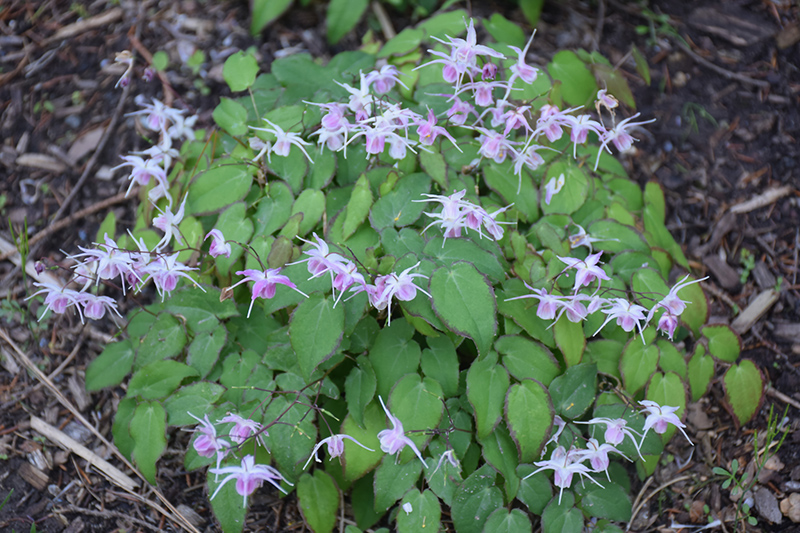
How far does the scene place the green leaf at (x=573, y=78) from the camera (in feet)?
8.11

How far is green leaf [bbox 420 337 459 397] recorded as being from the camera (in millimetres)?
1919

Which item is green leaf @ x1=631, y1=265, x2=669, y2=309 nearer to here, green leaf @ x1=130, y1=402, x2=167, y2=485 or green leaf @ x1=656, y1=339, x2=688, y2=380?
green leaf @ x1=656, y1=339, x2=688, y2=380

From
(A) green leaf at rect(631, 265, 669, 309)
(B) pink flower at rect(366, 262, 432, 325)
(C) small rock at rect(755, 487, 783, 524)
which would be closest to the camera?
(B) pink flower at rect(366, 262, 432, 325)

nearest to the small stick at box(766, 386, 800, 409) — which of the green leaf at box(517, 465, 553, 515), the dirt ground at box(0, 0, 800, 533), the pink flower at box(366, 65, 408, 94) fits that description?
the dirt ground at box(0, 0, 800, 533)

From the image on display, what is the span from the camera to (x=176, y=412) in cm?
194

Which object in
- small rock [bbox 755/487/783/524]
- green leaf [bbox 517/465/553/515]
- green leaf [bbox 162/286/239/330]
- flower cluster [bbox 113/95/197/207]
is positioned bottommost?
small rock [bbox 755/487/783/524]

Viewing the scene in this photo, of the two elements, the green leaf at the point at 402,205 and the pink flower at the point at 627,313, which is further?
the green leaf at the point at 402,205

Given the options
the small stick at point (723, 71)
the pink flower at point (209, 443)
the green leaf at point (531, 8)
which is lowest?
the small stick at point (723, 71)

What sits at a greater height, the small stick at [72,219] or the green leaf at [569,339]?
the small stick at [72,219]

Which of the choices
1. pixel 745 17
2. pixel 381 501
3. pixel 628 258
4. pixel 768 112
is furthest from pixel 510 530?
pixel 745 17

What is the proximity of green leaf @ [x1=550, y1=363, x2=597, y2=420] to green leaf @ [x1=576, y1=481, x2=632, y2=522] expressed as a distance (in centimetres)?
25

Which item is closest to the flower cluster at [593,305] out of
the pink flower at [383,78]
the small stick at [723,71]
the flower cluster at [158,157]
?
the pink flower at [383,78]

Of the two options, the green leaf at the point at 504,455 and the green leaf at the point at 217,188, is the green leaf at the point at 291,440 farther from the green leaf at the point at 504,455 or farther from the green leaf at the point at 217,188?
the green leaf at the point at 217,188

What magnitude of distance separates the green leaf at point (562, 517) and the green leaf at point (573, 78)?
4.90 feet
